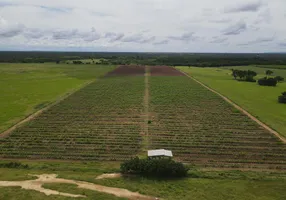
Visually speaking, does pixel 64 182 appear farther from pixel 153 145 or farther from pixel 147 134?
pixel 147 134

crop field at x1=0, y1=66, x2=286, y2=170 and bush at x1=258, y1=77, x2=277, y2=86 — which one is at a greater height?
bush at x1=258, y1=77, x2=277, y2=86

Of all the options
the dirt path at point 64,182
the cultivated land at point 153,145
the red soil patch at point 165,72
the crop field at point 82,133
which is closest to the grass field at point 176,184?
the cultivated land at point 153,145

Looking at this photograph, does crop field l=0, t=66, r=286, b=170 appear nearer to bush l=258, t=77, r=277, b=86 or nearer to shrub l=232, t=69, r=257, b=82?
bush l=258, t=77, r=277, b=86

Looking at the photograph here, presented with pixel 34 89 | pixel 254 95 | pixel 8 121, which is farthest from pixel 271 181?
pixel 34 89

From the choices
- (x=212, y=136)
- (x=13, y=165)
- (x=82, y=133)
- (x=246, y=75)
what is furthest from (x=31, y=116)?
(x=246, y=75)

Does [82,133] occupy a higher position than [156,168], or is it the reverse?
[156,168]

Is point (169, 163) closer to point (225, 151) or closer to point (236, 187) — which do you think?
point (236, 187)

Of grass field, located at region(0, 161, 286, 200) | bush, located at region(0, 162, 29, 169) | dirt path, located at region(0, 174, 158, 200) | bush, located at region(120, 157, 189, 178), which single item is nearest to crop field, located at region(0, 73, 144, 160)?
bush, located at region(0, 162, 29, 169)
